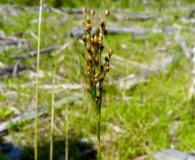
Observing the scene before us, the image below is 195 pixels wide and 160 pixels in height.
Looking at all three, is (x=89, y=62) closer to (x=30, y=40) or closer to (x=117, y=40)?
(x=30, y=40)

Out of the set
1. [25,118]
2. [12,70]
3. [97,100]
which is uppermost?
[97,100]

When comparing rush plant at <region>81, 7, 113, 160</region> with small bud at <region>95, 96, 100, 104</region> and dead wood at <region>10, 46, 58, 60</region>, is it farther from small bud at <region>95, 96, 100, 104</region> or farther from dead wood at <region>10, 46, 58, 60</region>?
dead wood at <region>10, 46, 58, 60</region>

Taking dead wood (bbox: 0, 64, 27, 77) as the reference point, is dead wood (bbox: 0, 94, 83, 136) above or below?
above

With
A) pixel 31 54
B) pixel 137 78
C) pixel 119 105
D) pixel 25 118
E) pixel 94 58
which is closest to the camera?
pixel 94 58

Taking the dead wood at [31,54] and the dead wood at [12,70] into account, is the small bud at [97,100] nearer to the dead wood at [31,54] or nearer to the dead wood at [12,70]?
the dead wood at [12,70]

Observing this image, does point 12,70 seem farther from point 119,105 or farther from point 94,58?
point 94,58

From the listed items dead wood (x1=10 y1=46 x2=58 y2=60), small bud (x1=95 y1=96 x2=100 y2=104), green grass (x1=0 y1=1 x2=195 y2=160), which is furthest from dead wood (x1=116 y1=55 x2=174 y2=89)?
small bud (x1=95 y1=96 x2=100 y2=104)

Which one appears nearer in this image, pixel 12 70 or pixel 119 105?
pixel 119 105

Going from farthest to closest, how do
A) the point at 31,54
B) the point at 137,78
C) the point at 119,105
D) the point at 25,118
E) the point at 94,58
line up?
the point at 31,54
the point at 137,78
the point at 119,105
the point at 25,118
the point at 94,58

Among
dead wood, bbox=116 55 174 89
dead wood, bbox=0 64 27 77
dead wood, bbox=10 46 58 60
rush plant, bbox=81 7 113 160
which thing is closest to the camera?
rush plant, bbox=81 7 113 160

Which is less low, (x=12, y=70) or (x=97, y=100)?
(x=97, y=100)

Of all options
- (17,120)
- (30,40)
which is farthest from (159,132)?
(30,40)

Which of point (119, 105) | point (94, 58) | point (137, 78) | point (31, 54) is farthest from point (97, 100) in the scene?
point (31, 54)
